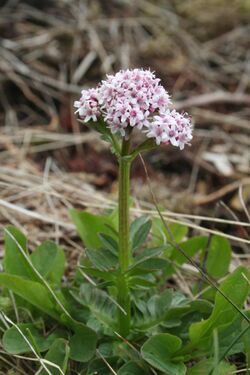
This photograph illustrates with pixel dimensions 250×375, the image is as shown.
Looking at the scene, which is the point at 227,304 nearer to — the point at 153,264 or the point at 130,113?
the point at 153,264

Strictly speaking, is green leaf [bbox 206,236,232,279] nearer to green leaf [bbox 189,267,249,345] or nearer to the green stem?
green leaf [bbox 189,267,249,345]

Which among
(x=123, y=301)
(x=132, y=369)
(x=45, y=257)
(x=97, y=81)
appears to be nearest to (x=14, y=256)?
(x=45, y=257)

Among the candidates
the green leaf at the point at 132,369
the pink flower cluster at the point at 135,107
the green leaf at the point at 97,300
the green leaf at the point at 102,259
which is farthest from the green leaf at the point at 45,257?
the pink flower cluster at the point at 135,107

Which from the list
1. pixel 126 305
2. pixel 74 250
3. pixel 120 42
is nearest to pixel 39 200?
pixel 74 250

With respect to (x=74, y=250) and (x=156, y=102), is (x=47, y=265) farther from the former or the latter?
(x=156, y=102)

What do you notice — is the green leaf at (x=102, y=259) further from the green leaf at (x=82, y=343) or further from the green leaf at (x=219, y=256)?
the green leaf at (x=219, y=256)
